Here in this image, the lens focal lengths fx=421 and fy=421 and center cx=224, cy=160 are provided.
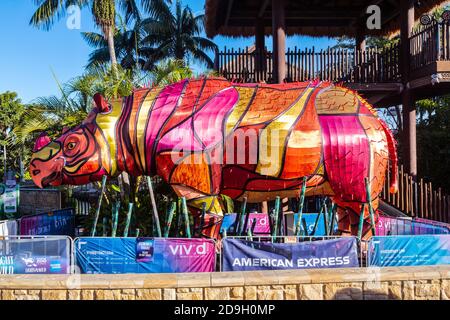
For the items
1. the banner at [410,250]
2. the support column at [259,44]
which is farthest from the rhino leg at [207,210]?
the support column at [259,44]

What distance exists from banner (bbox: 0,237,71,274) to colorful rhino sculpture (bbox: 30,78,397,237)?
4.16 feet

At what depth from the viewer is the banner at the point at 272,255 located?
19.8 feet

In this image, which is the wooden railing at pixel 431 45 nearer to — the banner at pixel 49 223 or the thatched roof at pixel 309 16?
the thatched roof at pixel 309 16

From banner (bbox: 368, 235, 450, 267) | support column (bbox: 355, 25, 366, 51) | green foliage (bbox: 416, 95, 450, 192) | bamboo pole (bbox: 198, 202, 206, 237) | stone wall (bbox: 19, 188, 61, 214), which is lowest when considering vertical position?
stone wall (bbox: 19, 188, 61, 214)

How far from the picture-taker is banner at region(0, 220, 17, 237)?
8523 millimetres

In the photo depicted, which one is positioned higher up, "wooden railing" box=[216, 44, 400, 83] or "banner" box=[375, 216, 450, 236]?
"wooden railing" box=[216, 44, 400, 83]

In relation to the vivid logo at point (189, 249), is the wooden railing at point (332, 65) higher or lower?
higher

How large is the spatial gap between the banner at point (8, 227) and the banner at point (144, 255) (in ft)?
10.4

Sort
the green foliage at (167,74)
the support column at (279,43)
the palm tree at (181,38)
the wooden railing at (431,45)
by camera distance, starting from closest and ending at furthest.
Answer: the wooden railing at (431,45) < the green foliage at (167,74) < the support column at (279,43) < the palm tree at (181,38)

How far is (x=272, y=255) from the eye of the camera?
6.04 metres

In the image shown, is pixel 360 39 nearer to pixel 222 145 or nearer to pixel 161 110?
pixel 222 145

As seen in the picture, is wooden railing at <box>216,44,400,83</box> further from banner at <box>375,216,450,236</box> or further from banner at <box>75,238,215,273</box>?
banner at <box>75,238,215,273</box>

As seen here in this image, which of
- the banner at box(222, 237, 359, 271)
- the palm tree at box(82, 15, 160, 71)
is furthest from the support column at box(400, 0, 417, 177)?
the palm tree at box(82, 15, 160, 71)

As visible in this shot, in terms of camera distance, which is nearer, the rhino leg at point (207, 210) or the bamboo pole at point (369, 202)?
the rhino leg at point (207, 210)
